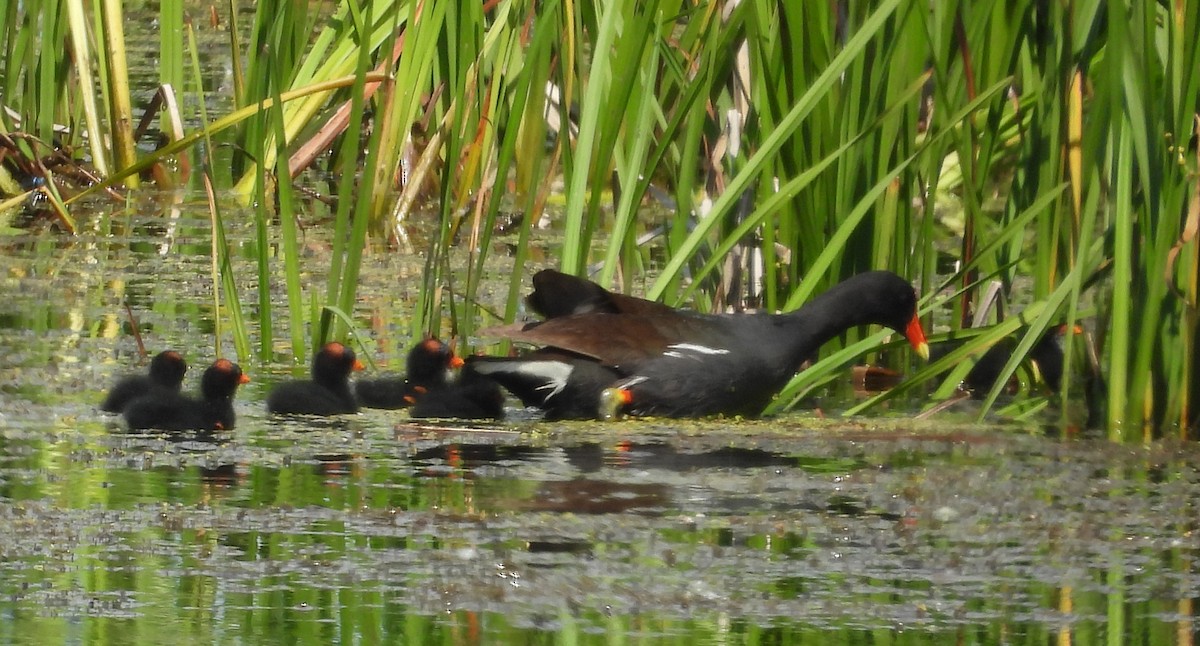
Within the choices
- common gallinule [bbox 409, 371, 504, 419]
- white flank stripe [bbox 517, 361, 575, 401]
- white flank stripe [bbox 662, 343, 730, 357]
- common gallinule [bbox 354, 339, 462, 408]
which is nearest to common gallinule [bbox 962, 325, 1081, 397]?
white flank stripe [bbox 662, 343, 730, 357]

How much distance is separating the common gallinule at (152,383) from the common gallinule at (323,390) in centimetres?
22

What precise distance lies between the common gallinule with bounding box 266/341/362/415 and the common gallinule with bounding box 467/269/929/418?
31 centimetres

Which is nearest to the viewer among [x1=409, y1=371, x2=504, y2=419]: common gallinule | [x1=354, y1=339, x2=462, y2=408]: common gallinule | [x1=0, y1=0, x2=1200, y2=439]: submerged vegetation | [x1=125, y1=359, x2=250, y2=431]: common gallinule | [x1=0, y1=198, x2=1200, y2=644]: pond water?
[x1=0, y1=198, x2=1200, y2=644]: pond water

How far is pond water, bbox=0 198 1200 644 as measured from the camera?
3.10 meters

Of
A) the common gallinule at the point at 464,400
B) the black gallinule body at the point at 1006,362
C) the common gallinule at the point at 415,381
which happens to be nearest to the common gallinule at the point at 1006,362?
the black gallinule body at the point at 1006,362

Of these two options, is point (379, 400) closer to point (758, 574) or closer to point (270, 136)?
point (758, 574)

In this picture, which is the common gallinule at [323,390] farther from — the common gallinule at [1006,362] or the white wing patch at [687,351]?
the common gallinule at [1006,362]

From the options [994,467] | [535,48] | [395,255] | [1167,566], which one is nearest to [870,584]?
[1167,566]

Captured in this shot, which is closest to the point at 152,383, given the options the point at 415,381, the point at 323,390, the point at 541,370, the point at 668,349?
the point at 323,390

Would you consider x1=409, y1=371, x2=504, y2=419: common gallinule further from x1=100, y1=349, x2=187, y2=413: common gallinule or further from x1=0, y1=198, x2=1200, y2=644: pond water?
x1=100, y1=349, x2=187, y2=413: common gallinule

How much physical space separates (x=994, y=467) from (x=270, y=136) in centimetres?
420

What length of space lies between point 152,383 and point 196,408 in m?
0.28

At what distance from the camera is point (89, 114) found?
25.4ft

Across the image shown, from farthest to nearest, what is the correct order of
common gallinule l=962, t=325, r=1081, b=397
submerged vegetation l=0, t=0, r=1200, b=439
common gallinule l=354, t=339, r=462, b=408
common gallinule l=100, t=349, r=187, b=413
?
1. common gallinule l=962, t=325, r=1081, b=397
2. common gallinule l=354, t=339, r=462, b=408
3. common gallinule l=100, t=349, r=187, b=413
4. submerged vegetation l=0, t=0, r=1200, b=439
